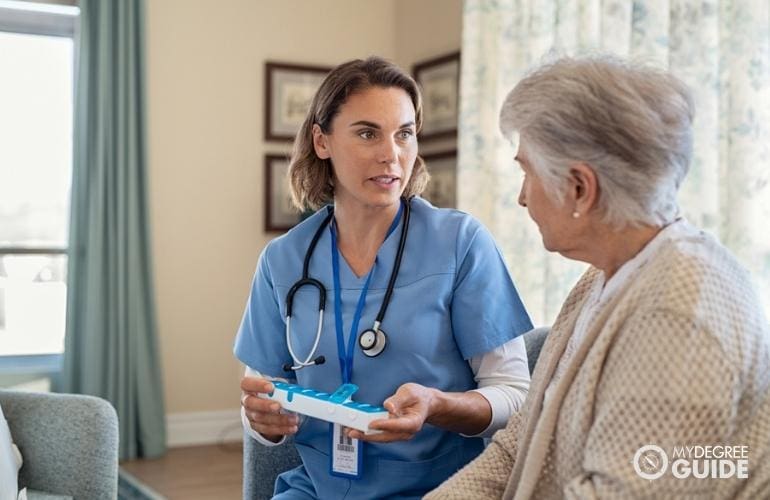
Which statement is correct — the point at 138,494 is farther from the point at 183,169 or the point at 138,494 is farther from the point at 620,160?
the point at 620,160

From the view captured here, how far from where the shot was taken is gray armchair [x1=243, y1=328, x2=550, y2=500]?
186 centimetres

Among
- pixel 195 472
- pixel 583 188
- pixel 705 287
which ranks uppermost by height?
pixel 583 188

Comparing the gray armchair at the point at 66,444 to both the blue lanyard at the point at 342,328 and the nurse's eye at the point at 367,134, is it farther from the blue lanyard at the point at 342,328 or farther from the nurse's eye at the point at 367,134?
the nurse's eye at the point at 367,134

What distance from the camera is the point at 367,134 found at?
1769 millimetres

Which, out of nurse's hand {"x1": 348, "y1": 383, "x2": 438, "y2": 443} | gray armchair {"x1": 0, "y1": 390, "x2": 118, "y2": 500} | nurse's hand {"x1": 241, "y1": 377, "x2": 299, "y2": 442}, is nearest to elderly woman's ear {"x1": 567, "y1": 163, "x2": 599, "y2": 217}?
nurse's hand {"x1": 348, "y1": 383, "x2": 438, "y2": 443}

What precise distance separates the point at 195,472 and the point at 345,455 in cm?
262

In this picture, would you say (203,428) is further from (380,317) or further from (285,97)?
(380,317)

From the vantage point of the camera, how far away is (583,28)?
307 cm

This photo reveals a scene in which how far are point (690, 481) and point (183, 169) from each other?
3.88 m

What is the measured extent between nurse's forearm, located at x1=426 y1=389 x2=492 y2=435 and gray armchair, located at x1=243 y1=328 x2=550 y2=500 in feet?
0.91

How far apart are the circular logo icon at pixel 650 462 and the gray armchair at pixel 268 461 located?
0.79m

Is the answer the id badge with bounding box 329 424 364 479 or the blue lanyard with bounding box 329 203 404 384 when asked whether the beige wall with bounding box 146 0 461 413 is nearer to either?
the blue lanyard with bounding box 329 203 404 384

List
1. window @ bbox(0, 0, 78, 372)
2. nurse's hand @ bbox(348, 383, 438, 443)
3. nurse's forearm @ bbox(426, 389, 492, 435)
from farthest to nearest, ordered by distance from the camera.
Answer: window @ bbox(0, 0, 78, 372) → nurse's forearm @ bbox(426, 389, 492, 435) → nurse's hand @ bbox(348, 383, 438, 443)

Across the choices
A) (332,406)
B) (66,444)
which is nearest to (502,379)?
(332,406)
